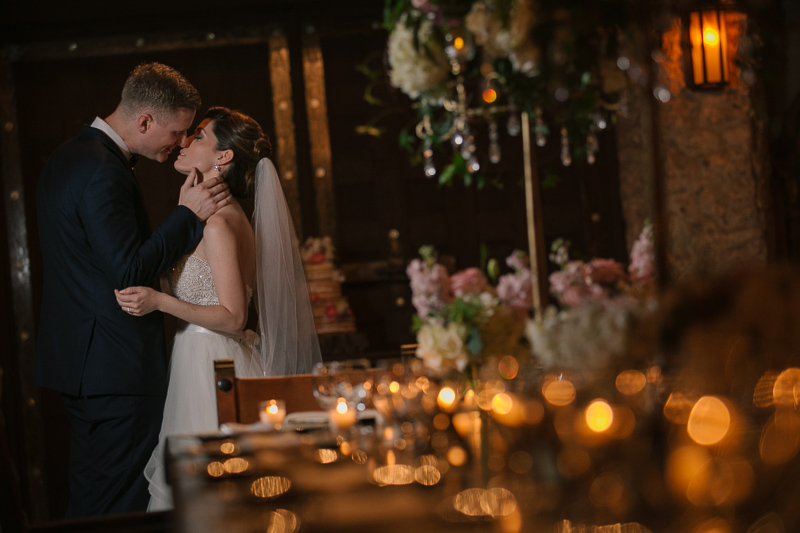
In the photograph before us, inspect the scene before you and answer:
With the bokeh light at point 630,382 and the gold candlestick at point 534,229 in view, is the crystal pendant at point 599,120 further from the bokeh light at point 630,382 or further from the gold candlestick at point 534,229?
the bokeh light at point 630,382

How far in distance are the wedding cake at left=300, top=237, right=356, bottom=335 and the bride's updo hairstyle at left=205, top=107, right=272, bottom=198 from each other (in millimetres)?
956

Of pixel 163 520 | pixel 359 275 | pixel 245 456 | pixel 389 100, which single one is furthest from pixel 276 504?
pixel 389 100

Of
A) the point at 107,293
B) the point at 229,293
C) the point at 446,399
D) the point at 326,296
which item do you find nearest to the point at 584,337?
the point at 446,399

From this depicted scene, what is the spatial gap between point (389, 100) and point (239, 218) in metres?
1.70

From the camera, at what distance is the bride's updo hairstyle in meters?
3.02

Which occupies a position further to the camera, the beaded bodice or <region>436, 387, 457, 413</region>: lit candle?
the beaded bodice

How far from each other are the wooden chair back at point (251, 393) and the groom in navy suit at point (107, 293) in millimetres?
695

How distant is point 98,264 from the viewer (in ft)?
9.16

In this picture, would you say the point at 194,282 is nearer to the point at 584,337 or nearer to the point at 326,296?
the point at 326,296

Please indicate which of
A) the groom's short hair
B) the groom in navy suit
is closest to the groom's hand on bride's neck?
the groom in navy suit

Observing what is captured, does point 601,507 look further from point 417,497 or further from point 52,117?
point 52,117

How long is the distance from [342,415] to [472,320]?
35 centimetres

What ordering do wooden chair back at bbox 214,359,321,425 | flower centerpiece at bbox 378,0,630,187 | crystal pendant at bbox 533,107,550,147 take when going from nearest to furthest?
flower centerpiece at bbox 378,0,630,187 < crystal pendant at bbox 533,107,550,147 < wooden chair back at bbox 214,359,321,425

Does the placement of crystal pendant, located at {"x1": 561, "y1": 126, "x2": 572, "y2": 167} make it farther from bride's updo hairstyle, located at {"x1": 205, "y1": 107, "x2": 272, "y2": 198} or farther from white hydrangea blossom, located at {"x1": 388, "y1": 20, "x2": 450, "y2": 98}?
bride's updo hairstyle, located at {"x1": 205, "y1": 107, "x2": 272, "y2": 198}
